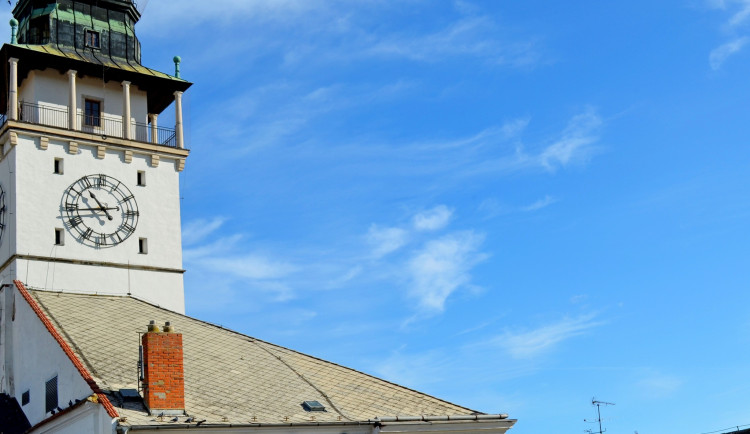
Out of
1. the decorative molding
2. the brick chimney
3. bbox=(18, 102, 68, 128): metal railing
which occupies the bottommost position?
the brick chimney

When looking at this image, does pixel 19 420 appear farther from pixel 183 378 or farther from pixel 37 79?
pixel 37 79

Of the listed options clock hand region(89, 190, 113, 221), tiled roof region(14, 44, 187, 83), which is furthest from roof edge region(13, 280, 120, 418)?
tiled roof region(14, 44, 187, 83)

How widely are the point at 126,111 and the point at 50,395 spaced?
14.3 metres

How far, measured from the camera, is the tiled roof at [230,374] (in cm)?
3073

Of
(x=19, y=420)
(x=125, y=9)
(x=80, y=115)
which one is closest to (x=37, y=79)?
(x=80, y=115)

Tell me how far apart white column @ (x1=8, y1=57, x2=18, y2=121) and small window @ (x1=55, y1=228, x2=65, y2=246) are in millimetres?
4474

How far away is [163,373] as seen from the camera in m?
29.6

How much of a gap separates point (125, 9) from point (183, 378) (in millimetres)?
21153

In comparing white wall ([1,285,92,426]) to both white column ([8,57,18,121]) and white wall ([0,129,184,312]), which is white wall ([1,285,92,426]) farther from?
white column ([8,57,18,121])

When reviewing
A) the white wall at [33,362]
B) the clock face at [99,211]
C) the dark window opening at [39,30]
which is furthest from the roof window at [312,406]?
the dark window opening at [39,30]

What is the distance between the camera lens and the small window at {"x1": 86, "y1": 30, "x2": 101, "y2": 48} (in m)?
44.5

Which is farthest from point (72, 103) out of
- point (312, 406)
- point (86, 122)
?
point (312, 406)

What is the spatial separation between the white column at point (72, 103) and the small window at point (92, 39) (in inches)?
89.2

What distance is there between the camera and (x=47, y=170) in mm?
41031
